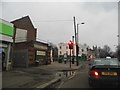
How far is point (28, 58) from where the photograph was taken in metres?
21.0

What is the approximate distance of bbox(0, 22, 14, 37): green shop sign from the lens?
14715 millimetres

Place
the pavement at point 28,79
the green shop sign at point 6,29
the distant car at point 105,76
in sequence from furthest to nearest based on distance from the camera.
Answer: the green shop sign at point 6,29, the pavement at point 28,79, the distant car at point 105,76

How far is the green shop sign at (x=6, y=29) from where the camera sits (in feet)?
48.3

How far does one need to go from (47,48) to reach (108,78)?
68.9 feet

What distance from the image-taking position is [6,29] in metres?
15.4

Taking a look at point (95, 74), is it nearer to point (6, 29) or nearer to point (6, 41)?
point (6, 41)

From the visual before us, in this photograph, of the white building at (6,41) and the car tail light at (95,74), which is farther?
the white building at (6,41)

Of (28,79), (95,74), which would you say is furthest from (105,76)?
(28,79)

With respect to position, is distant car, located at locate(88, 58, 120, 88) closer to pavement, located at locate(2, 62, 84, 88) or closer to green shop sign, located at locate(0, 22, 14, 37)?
pavement, located at locate(2, 62, 84, 88)

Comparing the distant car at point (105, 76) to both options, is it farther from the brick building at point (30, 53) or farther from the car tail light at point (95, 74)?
the brick building at point (30, 53)

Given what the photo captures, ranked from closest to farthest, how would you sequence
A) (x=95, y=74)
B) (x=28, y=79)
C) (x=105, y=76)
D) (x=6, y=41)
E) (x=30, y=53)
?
1. (x=105, y=76)
2. (x=95, y=74)
3. (x=28, y=79)
4. (x=6, y=41)
5. (x=30, y=53)

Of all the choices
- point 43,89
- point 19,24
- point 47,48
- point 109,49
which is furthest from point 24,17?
point 109,49

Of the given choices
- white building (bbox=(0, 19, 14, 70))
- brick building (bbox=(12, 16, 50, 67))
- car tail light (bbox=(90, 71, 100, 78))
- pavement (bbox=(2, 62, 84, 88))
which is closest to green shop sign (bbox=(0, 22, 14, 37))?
white building (bbox=(0, 19, 14, 70))

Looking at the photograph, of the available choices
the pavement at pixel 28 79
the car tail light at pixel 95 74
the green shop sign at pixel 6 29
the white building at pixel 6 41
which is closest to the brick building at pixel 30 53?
the white building at pixel 6 41
